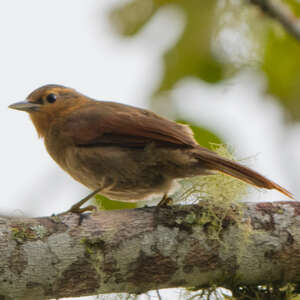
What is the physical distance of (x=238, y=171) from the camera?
3693 mm

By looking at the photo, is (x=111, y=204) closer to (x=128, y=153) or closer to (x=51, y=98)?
(x=128, y=153)

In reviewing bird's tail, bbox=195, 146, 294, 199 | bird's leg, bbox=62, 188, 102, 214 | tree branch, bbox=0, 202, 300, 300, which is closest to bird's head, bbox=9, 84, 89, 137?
bird's leg, bbox=62, 188, 102, 214

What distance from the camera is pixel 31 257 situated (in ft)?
9.87

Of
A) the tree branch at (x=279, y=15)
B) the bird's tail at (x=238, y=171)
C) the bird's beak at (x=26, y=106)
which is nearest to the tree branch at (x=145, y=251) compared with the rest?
the bird's tail at (x=238, y=171)

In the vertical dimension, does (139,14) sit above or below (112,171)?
above

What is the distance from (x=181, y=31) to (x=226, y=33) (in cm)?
45

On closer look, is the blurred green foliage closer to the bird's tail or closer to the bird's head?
the bird's tail

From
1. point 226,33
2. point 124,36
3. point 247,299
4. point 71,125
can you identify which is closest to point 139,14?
point 124,36

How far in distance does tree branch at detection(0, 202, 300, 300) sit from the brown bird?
44 centimetres

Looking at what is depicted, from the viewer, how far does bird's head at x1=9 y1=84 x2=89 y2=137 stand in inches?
189

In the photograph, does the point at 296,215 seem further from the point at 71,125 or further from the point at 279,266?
the point at 71,125

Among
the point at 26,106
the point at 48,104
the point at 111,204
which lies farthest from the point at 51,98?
the point at 111,204

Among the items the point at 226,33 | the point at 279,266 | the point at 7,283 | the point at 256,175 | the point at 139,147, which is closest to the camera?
the point at 7,283

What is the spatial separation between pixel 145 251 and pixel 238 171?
0.88 metres
